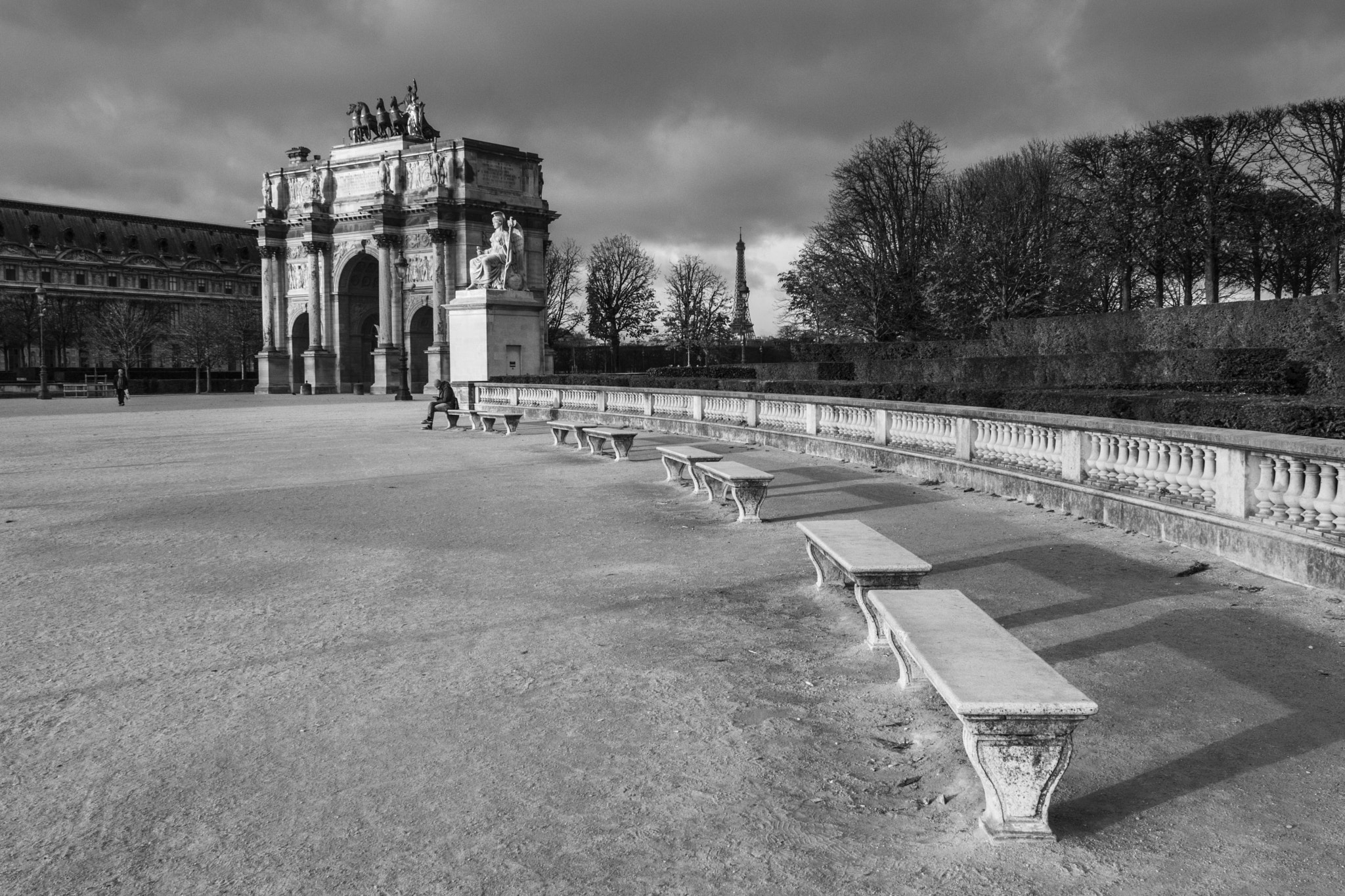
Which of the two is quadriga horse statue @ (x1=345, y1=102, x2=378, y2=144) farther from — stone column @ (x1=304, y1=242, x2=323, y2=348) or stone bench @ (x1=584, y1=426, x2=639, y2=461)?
stone bench @ (x1=584, y1=426, x2=639, y2=461)

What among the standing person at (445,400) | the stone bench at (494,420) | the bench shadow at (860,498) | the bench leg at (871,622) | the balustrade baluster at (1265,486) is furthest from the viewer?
the standing person at (445,400)

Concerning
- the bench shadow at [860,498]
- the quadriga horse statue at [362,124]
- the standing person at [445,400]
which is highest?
the quadriga horse statue at [362,124]

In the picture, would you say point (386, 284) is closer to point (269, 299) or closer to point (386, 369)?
point (386, 369)

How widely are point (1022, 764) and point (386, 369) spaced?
58.6 metres

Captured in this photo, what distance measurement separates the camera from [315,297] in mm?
63906

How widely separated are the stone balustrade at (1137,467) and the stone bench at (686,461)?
296 centimetres

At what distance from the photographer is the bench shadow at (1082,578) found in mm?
6551

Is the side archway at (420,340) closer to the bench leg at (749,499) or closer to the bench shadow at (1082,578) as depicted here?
the bench leg at (749,499)

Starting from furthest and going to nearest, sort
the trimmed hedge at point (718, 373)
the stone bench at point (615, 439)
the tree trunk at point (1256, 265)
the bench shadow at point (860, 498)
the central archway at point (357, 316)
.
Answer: the central archway at point (357, 316) → the tree trunk at point (1256, 265) → the trimmed hedge at point (718, 373) → the stone bench at point (615, 439) → the bench shadow at point (860, 498)

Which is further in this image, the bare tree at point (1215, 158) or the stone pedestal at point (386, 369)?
the stone pedestal at point (386, 369)

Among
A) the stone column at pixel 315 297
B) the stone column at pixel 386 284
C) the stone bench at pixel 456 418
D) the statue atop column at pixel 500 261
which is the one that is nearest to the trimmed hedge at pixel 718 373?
the statue atop column at pixel 500 261

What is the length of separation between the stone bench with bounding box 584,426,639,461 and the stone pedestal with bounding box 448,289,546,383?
621 inches

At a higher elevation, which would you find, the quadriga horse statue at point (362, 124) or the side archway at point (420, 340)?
the quadriga horse statue at point (362, 124)

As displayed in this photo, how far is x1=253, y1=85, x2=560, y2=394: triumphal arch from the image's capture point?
59406 mm
